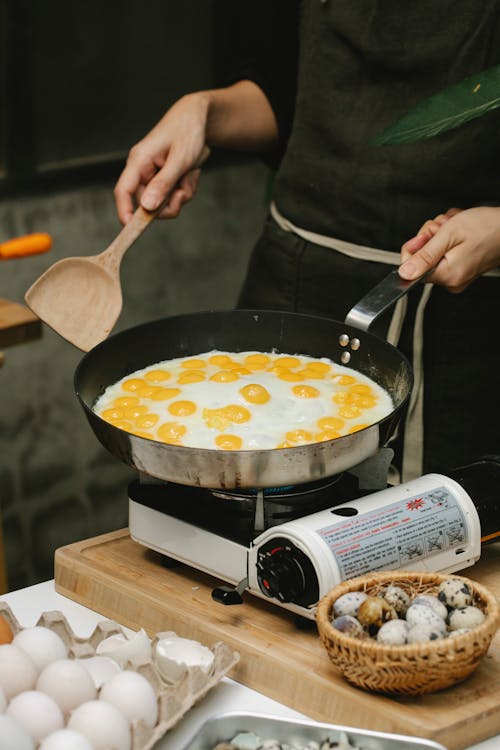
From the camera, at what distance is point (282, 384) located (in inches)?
72.1

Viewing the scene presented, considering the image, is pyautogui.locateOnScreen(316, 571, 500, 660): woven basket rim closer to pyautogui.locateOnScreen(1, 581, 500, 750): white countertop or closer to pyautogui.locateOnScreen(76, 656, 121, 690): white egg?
pyautogui.locateOnScreen(1, 581, 500, 750): white countertop

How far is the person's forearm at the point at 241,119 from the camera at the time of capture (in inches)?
95.0

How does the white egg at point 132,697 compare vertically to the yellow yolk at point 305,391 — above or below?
below

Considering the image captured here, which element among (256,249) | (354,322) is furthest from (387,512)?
(256,249)

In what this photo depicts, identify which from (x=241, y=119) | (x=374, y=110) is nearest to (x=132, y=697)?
Result: (x=374, y=110)

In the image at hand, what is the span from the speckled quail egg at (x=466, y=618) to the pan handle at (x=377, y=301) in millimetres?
518

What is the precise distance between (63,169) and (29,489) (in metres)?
1.05

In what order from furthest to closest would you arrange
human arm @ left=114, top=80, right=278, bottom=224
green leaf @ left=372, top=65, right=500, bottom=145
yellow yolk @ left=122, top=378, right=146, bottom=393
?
human arm @ left=114, top=80, right=278, bottom=224
yellow yolk @ left=122, top=378, right=146, bottom=393
green leaf @ left=372, top=65, right=500, bottom=145

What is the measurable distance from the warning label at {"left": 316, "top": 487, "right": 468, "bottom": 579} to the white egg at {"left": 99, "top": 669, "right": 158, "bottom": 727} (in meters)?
0.32

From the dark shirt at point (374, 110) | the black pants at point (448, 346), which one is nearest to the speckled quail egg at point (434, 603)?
the black pants at point (448, 346)

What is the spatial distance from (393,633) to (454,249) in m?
0.77

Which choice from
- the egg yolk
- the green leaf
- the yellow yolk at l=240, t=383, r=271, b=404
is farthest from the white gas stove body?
the green leaf

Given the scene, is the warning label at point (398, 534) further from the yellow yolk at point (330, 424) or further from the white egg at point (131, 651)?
the white egg at point (131, 651)

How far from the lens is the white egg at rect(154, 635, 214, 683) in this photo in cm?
141
